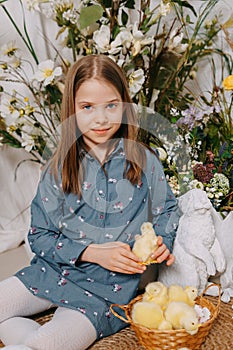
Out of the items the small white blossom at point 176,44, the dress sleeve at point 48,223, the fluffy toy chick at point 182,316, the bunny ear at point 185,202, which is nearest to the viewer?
the fluffy toy chick at point 182,316

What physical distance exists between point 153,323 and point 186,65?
1001mm

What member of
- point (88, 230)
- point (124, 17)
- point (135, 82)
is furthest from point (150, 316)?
point (124, 17)

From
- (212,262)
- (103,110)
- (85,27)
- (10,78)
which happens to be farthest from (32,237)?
(10,78)

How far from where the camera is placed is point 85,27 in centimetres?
179

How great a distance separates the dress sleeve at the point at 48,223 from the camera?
153cm

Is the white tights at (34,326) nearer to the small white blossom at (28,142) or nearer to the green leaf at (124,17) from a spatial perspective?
the small white blossom at (28,142)

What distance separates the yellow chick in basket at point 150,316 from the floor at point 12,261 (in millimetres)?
769

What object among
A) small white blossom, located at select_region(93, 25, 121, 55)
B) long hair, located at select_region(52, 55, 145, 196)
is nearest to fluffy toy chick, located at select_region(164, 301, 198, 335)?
long hair, located at select_region(52, 55, 145, 196)

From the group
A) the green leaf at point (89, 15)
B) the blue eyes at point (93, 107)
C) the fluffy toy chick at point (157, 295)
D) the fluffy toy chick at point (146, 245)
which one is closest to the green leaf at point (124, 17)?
the green leaf at point (89, 15)

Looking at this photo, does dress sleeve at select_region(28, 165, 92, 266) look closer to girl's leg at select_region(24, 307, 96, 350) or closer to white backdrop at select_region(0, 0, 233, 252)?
girl's leg at select_region(24, 307, 96, 350)

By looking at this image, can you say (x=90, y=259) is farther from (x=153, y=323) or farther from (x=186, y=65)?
(x=186, y=65)

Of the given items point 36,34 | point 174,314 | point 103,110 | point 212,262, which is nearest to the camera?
point 174,314

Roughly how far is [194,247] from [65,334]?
448mm

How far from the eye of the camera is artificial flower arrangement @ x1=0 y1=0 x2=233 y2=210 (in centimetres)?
176
